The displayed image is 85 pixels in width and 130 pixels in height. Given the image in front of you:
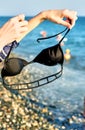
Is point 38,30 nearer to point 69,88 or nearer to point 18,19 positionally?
point 69,88

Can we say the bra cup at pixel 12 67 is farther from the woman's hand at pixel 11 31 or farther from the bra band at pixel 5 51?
the woman's hand at pixel 11 31

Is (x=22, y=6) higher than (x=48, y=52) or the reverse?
the reverse

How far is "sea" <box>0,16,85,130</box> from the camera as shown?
285 cm

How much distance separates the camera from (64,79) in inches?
113

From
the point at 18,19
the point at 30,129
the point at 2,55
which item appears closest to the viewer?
the point at 18,19

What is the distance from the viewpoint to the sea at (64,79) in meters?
2.85

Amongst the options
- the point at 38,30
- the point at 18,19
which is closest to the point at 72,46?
the point at 38,30

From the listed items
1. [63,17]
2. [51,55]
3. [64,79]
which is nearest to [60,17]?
[63,17]

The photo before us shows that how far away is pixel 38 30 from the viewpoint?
292 centimetres

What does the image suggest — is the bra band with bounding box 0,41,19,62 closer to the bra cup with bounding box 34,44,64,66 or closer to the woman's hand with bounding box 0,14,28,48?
the bra cup with bounding box 34,44,64,66

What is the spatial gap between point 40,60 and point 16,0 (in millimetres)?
1537

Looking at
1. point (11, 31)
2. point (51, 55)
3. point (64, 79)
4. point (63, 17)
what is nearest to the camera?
point (11, 31)

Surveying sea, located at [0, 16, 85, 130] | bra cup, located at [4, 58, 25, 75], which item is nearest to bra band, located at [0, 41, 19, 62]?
bra cup, located at [4, 58, 25, 75]

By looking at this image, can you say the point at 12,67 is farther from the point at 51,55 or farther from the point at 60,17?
the point at 60,17
